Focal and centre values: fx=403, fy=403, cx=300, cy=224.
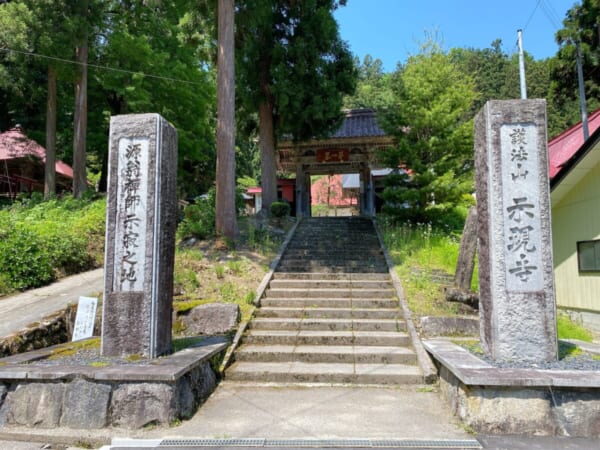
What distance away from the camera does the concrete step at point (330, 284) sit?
8.23 m

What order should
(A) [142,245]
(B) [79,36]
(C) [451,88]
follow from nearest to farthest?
(A) [142,245], (C) [451,88], (B) [79,36]

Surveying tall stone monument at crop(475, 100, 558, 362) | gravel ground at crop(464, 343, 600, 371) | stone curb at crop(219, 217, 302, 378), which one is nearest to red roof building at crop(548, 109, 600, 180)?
stone curb at crop(219, 217, 302, 378)

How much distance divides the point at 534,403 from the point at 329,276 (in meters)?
5.32

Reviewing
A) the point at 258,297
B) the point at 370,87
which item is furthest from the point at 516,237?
the point at 370,87

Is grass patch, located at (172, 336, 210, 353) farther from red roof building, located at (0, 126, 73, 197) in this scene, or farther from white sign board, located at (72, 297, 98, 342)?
red roof building, located at (0, 126, 73, 197)

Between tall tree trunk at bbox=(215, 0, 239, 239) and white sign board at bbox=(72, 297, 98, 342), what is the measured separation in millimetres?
4354

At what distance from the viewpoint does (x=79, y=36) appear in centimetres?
1377

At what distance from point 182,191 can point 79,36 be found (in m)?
10.8

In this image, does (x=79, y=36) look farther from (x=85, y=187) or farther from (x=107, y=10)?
(x=85, y=187)

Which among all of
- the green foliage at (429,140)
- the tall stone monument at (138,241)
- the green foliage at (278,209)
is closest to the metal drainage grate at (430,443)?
the tall stone monument at (138,241)

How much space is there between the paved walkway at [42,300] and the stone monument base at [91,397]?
7.38 ft

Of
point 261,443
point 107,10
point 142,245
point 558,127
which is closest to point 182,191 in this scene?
point 107,10

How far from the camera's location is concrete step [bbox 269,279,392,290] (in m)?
8.23

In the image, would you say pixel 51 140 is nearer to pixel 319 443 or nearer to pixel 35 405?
pixel 35 405
